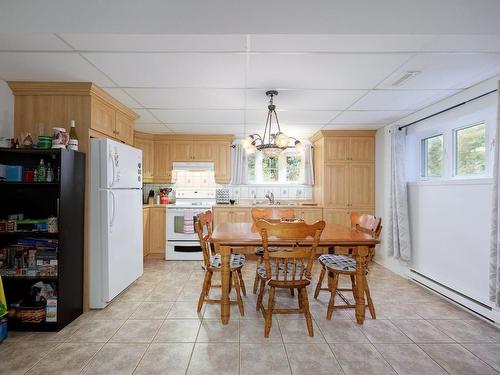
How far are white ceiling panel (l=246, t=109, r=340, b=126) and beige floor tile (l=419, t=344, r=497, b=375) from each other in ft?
9.00

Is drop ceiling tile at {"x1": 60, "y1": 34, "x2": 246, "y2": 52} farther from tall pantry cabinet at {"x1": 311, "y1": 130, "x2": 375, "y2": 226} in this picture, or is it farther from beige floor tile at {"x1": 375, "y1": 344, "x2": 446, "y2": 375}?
tall pantry cabinet at {"x1": 311, "y1": 130, "x2": 375, "y2": 226}

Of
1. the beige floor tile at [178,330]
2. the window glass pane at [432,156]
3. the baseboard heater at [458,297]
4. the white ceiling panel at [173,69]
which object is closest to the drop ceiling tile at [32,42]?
the white ceiling panel at [173,69]

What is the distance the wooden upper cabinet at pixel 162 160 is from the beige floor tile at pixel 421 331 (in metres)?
4.16

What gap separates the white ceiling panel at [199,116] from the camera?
3564 millimetres

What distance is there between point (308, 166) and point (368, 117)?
5.58 feet

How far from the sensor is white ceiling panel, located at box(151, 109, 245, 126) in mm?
3564

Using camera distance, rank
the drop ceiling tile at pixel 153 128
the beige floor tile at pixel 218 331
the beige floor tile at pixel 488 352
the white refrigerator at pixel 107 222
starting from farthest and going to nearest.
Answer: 1. the drop ceiling tile at pixel 153 128
2. the white refrigerator at pixel 107 222
3. the beige floor tile at pixel 218 331
4. the beige floor tile at pixel 488 352

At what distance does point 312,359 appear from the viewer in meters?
1.91

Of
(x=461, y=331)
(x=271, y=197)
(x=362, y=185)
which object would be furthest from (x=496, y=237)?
(x=271, y=197)

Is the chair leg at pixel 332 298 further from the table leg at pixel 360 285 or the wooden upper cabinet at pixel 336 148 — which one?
the wooden upper cabinet at pixel 336 148

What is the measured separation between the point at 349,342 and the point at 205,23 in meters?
2.61

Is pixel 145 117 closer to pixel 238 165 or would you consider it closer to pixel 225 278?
pixel 238 165

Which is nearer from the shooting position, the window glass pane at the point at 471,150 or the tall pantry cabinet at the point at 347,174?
the window glass pane at the point at 471,150

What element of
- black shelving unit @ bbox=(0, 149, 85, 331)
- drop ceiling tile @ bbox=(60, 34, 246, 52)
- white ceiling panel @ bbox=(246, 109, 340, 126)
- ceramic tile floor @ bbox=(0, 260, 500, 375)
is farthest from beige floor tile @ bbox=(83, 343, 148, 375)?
white ceiling panel @ bbox=(246, 109, 340, 126)
